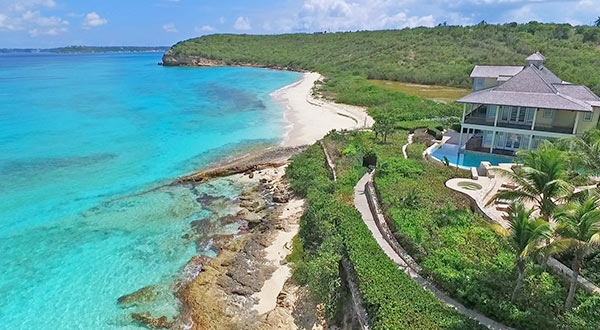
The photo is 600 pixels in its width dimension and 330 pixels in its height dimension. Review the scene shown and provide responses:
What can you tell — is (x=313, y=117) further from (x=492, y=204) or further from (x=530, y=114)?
(x=492, y=204)

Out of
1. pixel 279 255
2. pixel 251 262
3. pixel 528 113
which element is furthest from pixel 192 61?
pixel 251 262

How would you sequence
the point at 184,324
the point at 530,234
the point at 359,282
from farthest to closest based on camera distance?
the point at 184,324
the point at 359,282
the point at 530,234

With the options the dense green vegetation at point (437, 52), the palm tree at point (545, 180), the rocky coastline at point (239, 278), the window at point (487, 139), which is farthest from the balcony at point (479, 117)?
the dense green vegetation at point (437, 52)

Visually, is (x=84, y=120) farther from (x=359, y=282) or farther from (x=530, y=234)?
(x=530, y=234)

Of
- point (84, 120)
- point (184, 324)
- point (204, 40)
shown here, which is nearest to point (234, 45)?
point (204, 40)

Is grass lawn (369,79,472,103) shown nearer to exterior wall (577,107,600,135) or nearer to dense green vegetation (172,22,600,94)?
dense green vegetation (172,22,600,94)
